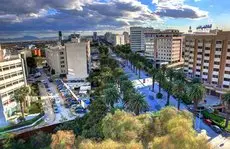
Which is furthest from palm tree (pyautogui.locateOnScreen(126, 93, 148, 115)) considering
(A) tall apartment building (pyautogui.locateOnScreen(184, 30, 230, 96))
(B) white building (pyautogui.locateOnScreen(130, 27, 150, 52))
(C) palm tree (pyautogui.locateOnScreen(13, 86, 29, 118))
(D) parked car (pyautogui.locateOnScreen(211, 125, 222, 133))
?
(B) white building (pyautogui.locateOnScreen(130, 27, 150, 52))

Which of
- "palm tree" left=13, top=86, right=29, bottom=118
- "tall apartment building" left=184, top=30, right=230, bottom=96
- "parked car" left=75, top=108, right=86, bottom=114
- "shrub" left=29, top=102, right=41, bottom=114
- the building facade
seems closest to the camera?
"palm tree" left=13, top=86, right=29, bottom=118

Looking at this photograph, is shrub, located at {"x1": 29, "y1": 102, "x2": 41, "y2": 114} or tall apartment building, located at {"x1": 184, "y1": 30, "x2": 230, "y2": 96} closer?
shrub, located at {"x1": 29, "y1": 102, "x2": 41, "y2": 114}

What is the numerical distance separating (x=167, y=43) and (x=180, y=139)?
298 feet

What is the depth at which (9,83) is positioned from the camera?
48.7m

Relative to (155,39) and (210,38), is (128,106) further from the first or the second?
(155,39)

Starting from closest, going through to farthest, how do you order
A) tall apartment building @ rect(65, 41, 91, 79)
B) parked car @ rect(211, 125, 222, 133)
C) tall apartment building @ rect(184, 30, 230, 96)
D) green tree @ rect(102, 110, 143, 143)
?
1. green tree @ rect(102, 110, 143, 143)
2. parked car @ rect(211, 125, 222, 133)
3. tall apartment building @ rect(184, 30, 230, 96)
4. tall apartment building @ rect(65, 41, 91, 79)

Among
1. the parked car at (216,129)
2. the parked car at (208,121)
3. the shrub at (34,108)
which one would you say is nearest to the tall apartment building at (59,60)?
the shrub at (34,108)

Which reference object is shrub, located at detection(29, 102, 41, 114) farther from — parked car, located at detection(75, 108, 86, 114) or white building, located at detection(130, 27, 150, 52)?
white building, located at detection(130, 27, 150, 52)

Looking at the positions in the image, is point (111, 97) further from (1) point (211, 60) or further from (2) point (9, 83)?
(1) point (211, 60)

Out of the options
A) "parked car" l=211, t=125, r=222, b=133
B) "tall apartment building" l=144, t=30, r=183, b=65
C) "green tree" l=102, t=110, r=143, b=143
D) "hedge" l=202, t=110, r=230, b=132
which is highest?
"tall apartment building" l=144, t=30, r=183, b=65

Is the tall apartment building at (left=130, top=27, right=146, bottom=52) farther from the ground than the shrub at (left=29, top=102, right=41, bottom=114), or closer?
farther from the ground

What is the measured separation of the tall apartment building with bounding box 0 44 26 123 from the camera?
46.0 meters

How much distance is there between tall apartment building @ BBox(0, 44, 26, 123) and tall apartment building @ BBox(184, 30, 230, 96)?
5462 centimetres

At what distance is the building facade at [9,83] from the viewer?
46125mm
